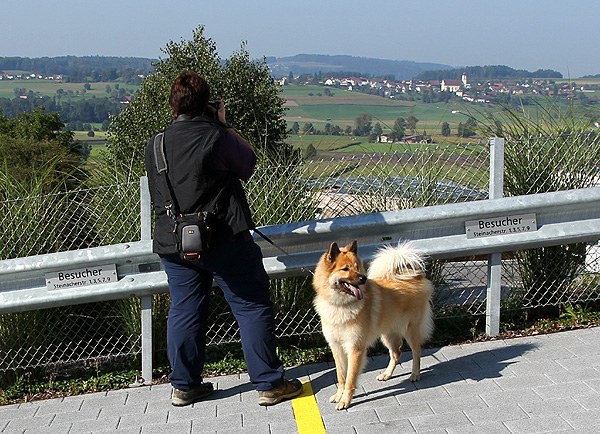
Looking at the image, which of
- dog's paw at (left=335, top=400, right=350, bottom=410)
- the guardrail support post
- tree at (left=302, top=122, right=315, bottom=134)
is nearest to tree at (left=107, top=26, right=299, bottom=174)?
tree at (left=302, top=122, right=315, bottom=134)

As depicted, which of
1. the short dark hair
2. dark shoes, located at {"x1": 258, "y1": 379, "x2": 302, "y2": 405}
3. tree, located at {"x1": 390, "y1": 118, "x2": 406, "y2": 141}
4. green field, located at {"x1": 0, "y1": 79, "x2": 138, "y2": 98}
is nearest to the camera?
the short dark hair

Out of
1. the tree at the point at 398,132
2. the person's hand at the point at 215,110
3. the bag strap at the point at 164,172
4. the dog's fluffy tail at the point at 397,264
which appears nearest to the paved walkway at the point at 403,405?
the dog's fluffy tail at the point at 397,264

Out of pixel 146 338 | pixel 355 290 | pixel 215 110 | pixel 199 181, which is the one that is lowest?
pixel 146 338

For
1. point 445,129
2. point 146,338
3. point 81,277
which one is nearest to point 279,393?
point 146,338

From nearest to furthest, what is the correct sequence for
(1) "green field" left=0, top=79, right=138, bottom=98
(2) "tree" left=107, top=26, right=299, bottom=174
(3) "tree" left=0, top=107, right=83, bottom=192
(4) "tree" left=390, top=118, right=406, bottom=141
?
1. (3) "tree" left=0, top=107, right=83, bottom=192
2. (4) "tree" left=390, top=118, right=406, bottom=141
3. (2) "tree" left=107, top=26, right=299, bottom=174
4. (1) "green field" left=0, top=79, right=138, bottom=98

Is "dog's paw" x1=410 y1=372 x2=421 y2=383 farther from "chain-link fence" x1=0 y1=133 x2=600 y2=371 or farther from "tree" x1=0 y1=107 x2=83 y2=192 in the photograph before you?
"tree" x1=0 y1=107 x2=83 y2=192

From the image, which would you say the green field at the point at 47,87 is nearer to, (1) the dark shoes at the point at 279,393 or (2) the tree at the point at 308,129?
(2) the tree at the point at 308,129

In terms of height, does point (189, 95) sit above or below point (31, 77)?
below

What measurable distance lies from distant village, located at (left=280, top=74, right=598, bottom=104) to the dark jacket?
348 centimetres

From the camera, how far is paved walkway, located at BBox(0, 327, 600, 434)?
12.1 feet

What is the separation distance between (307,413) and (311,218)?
5.35 feet

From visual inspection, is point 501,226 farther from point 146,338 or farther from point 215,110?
point 146,338

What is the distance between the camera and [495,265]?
4844mm

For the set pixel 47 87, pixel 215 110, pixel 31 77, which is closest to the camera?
pixel 215 110
